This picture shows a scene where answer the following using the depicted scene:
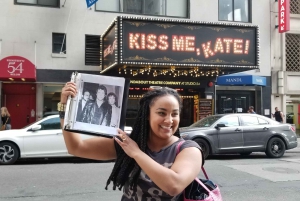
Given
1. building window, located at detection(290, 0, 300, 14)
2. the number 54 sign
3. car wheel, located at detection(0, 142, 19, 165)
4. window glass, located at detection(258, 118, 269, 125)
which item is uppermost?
building window, located at detection(290, 0, 300, 14)

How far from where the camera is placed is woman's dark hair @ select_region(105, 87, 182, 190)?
208cm

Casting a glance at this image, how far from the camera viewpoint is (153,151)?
2111mm

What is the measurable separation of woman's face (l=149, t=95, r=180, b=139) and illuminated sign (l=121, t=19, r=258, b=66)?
11959mm

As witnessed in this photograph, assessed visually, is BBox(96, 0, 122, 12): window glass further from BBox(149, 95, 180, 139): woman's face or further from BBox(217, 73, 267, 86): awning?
BBox(149, 95, 180, 139): woman's face

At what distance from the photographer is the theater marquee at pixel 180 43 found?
13930mm

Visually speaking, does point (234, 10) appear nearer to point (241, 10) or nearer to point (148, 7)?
point (241, 10)

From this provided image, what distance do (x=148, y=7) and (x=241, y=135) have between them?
9286mm

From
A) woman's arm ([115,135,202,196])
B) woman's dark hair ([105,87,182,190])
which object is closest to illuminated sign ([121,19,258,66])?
woman's dark hair ([105,87,182,190])

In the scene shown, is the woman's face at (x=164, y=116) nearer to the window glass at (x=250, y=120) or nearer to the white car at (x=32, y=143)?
the white car at (x=32, y=143)

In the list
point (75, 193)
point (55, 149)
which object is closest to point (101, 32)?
point (55, 149)

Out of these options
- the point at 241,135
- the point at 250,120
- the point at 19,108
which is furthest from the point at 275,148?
the point at 19,108

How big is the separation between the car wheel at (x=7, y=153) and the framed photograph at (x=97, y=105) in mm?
8969

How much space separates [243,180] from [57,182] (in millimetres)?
4034

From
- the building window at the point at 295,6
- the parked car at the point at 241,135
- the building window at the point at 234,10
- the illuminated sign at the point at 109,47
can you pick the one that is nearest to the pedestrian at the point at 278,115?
the building window at the point at 234,10
